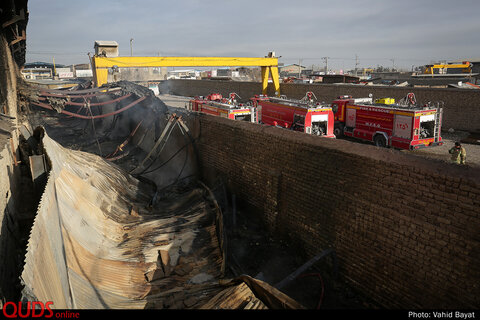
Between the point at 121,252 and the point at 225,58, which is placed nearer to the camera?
the point at 121,252

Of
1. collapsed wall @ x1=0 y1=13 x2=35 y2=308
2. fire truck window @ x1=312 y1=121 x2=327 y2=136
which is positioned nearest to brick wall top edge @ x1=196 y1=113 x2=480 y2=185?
→ collapsed wall @ x1=0 y1=13 x2=35 y2=308

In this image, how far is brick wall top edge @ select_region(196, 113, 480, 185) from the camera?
167 inches

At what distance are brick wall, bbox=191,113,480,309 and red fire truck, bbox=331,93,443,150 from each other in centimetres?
872

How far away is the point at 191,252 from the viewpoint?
21.1ft

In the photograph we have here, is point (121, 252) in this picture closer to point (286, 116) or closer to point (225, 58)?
point (286, 116)

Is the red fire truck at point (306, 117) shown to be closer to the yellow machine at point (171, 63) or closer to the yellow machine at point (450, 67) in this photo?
the yellow machine at point (171, 63)

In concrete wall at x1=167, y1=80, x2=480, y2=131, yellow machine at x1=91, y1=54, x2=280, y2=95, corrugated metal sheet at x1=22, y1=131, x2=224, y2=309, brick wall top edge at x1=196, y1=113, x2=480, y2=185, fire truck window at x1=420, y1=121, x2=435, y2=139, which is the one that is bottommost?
corrugated metal sheet at x1=22, y1=131, x2=224, y2=309

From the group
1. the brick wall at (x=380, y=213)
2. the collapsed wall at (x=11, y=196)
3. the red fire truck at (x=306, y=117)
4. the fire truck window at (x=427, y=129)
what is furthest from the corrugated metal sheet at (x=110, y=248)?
the fire truck window at (x=427, y=129)

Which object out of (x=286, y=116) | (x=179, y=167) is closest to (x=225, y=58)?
(x=286, y=116)

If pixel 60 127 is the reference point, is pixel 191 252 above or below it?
below

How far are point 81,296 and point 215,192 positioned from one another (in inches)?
198

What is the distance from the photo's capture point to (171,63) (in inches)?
827

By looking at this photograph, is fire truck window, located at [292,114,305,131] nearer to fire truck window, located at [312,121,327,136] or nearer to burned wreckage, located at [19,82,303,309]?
fire truck window, located at [312,121,327,136]

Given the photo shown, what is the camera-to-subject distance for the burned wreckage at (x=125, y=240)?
4184 mm
